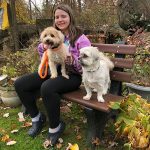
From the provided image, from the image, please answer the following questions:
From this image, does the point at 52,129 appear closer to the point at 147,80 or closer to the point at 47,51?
the point at 47,51

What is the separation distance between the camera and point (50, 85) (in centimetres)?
402

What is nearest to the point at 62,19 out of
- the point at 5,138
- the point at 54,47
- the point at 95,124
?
the point at 54,47

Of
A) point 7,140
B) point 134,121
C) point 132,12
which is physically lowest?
point 7,140

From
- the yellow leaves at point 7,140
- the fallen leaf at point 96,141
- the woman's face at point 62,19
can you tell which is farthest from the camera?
the woman's face at point 62,19

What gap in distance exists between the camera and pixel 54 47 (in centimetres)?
431

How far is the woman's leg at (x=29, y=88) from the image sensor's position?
4402 mm

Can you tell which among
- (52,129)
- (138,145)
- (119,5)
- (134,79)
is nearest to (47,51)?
(52,129)

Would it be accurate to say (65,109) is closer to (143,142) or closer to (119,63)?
(119,63)

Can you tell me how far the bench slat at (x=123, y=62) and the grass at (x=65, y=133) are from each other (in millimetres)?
898

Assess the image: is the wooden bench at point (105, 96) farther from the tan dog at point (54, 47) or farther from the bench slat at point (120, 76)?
the tan dog at point (54, 47)

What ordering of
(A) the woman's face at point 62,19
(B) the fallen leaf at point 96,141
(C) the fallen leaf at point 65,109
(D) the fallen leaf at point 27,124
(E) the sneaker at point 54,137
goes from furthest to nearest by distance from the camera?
(C) the fallen leaf at point 65,109
(D) the fallen leaf at point 27,124
(A) the woman's face at point 62,19
(E) the sneaker at point 54,137
(B) the fallen leaf at point 96,141

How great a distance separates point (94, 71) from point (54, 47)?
74cm

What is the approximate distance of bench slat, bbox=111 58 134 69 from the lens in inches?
163

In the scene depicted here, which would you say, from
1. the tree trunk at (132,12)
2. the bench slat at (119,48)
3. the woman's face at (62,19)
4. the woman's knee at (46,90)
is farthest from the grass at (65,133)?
the tree trunk at (132,12)
